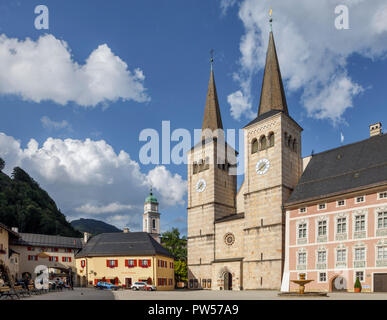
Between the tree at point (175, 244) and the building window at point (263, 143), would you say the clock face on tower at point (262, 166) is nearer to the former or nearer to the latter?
the building window at point (263, 143)

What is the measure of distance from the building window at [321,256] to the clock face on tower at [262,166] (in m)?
12.5

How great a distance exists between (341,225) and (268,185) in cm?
1123

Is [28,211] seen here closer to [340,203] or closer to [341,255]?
[340,203]

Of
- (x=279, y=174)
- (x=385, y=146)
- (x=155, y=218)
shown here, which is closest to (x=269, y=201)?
(x=279, y=174)

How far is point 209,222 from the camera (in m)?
55.4

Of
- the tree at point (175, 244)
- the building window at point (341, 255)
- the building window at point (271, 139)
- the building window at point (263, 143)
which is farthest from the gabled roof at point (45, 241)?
the building window at point (341, 255)

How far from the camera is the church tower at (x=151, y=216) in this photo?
131000 millimetres

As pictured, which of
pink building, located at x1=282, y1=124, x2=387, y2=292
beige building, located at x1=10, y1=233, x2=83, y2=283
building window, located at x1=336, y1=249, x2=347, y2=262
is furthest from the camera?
beige building, located at x1=10, y1=233, x2=83, y2=283

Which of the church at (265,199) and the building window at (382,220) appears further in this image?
the church at (265,199)

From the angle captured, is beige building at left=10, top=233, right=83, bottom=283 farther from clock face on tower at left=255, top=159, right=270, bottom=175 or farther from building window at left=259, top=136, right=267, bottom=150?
building window at left=259, top=136, right=267, bottom=150

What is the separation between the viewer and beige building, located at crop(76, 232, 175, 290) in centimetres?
5844

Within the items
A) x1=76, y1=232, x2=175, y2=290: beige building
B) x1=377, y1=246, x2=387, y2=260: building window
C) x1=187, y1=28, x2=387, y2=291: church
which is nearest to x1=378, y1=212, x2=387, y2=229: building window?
x1=187, y1=28, x2=387, y2=291: church

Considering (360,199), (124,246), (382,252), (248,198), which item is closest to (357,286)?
(382,252)

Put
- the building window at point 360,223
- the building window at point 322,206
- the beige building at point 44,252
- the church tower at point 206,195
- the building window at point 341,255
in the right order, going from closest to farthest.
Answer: the building window at point 360,223, the building window at point 341,255, the building window at point 322,206, the church tower at point 206,195, the beige building at point 44,252
